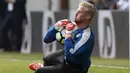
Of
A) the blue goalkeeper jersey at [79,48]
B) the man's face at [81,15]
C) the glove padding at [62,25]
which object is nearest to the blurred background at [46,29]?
the glove padding at [62,25]

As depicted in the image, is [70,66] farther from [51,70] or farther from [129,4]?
[129,4]

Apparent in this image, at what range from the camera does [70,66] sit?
7.67 meters

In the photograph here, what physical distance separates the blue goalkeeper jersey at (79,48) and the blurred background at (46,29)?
18.9 feet

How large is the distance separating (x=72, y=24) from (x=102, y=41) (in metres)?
8.18

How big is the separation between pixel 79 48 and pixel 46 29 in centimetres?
957

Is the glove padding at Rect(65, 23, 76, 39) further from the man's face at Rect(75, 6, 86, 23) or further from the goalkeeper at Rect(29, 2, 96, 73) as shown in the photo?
the man's face at Rect(75, 6, 86, 23)

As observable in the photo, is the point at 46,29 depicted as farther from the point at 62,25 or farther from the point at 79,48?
the point at 79,48

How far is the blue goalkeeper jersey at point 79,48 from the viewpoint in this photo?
7418mm

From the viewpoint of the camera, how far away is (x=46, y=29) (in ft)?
55.7

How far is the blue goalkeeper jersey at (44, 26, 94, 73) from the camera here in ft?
24.3

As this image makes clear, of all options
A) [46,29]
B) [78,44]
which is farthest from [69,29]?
[46,29]

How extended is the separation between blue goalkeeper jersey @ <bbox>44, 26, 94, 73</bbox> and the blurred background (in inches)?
227

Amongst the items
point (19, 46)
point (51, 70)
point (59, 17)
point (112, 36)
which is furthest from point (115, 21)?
point (51, 70)

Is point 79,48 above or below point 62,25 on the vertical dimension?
below
